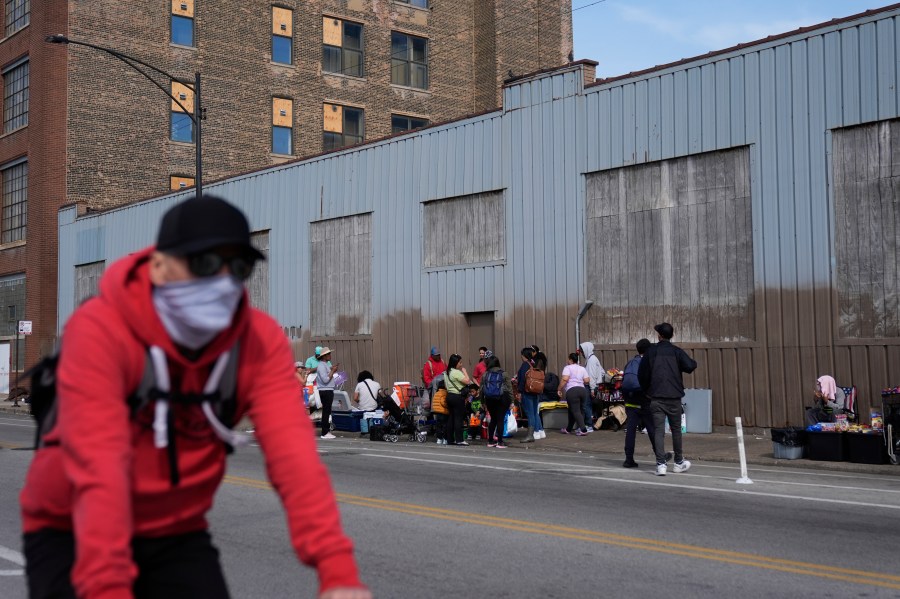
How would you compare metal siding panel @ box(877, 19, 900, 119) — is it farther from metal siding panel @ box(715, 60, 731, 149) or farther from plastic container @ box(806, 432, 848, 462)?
plastic container @ box(806, 432, 848, 462)

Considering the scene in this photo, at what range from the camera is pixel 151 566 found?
2.95 meters

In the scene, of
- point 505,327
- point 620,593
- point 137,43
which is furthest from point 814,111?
point 137,43

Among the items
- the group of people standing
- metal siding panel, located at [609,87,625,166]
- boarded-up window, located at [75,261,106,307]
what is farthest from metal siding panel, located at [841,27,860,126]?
boarded-up window, located at [75,261,106,307]

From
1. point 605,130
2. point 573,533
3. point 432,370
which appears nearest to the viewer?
point 573,533

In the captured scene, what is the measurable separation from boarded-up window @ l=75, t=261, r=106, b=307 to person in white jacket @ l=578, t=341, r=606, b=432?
22707 millimetres

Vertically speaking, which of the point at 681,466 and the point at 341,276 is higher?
the point at 341,276

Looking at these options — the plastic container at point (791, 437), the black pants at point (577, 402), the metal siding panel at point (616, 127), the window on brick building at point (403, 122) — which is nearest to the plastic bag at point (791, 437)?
the plastic container at point (791, 437)

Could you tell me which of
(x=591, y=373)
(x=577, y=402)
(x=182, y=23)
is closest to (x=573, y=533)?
(x=577, y=402)

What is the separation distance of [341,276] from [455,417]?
10936 millimetres

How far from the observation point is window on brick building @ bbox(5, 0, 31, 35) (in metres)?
43.3

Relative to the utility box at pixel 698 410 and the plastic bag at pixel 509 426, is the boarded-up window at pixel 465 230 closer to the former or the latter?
the plastic bag at pixel 509 426

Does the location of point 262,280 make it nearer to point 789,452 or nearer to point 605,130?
point 605,130

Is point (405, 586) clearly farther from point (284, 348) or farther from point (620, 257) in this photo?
point (620, 257)

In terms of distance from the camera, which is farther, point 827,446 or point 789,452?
point 789,452
